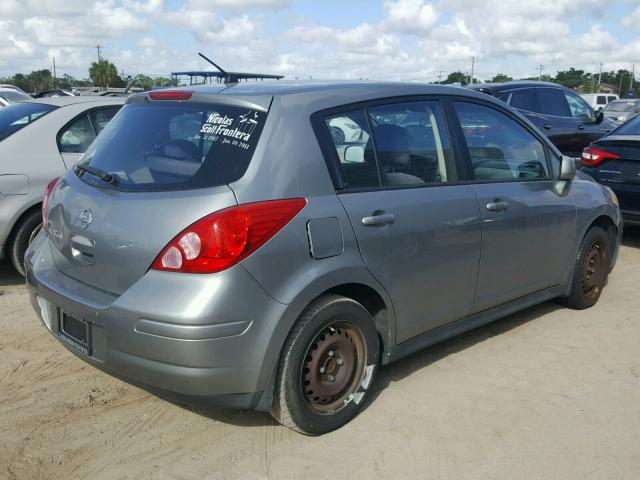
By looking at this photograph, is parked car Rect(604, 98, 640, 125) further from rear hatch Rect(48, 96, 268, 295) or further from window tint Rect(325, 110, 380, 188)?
rear hatch Rect(48, 96, 268, 295)

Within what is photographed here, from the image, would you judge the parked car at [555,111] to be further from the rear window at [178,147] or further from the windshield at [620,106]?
the windshield at [620,106]

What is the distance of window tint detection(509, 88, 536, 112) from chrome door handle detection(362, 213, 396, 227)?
773 cm

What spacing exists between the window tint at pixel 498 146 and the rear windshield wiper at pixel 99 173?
2.07m

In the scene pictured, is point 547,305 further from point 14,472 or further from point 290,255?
point 14,472

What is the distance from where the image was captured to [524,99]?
34.4 ft

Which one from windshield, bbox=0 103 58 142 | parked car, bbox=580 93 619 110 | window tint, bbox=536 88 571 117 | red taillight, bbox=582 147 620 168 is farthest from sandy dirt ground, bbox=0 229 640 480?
parked car, bbox=580 93 619 110

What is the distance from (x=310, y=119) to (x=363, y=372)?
1.32 meters

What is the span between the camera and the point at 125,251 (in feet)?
9.47

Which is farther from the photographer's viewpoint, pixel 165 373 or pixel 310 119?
pixel 310 119

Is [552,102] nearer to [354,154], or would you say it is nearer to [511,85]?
[511,85]

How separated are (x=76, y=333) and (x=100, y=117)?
11.7 feet

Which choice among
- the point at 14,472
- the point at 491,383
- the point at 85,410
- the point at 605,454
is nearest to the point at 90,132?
the point at 85,410

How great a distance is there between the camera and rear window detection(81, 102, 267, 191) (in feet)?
9.67

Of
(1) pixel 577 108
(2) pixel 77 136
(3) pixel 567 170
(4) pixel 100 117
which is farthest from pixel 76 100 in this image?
(1) pixel 577 108
